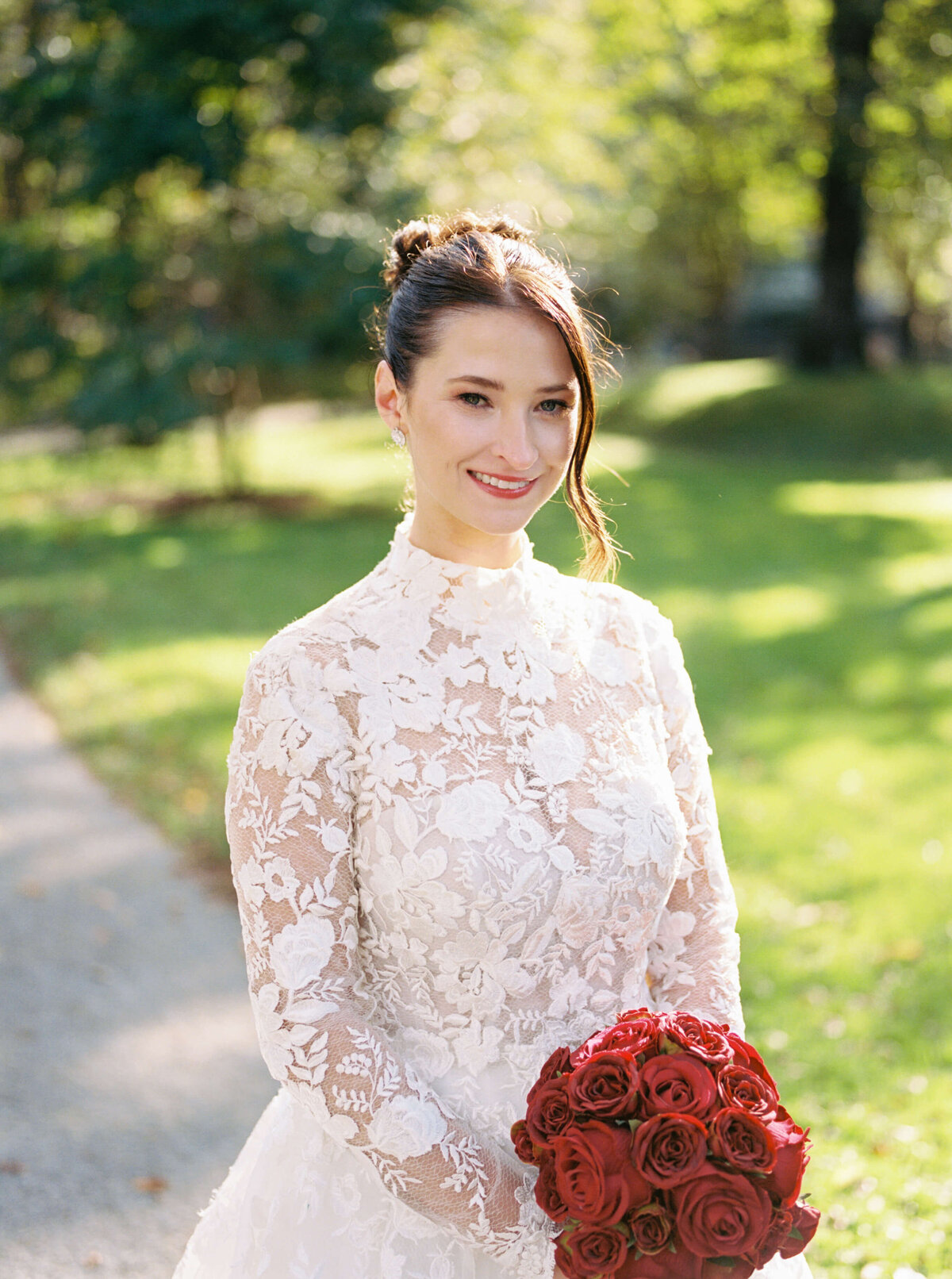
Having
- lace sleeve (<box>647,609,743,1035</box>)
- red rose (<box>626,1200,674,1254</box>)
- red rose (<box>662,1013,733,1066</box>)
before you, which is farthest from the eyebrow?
red rose (<box>626,1200,674,1254</box>)

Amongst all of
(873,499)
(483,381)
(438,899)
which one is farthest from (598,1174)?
(873,499)

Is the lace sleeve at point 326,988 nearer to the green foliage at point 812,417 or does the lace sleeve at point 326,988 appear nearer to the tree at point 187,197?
the tree at point 187,197

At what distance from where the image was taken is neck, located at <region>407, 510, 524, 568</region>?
91.7 inches

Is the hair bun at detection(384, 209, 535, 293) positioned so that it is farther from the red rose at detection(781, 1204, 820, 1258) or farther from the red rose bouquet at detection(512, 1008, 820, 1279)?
the red rose at detection(781, 1204, 820, 1258)

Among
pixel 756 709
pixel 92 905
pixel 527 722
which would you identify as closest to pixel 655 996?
pixel 527 722

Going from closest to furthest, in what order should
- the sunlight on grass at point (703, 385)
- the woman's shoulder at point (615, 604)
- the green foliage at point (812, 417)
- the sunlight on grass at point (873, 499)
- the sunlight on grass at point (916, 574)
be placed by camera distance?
1. the woman's shoulder at point (615, 604)
2. the sunlight on grass at point (916, 574)
3. the sunlight on grass at point (873, 499)
4. the green foliage at point (812, 417)
5. the sunlight on grass at point (703, 385)

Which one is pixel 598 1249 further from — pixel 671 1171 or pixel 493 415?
pixel 493 415

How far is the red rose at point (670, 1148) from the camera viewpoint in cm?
176

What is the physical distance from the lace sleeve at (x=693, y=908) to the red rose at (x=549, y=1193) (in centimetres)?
57

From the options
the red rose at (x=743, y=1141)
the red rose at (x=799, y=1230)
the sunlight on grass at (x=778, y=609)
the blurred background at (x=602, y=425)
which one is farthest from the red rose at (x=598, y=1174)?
the sunlight on grass at (x=778, y=609)

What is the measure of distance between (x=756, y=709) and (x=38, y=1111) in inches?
232

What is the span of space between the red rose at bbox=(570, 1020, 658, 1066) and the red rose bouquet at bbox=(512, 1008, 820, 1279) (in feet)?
0.12

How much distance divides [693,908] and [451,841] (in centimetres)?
61

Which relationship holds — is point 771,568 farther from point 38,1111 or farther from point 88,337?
point 38,1111
